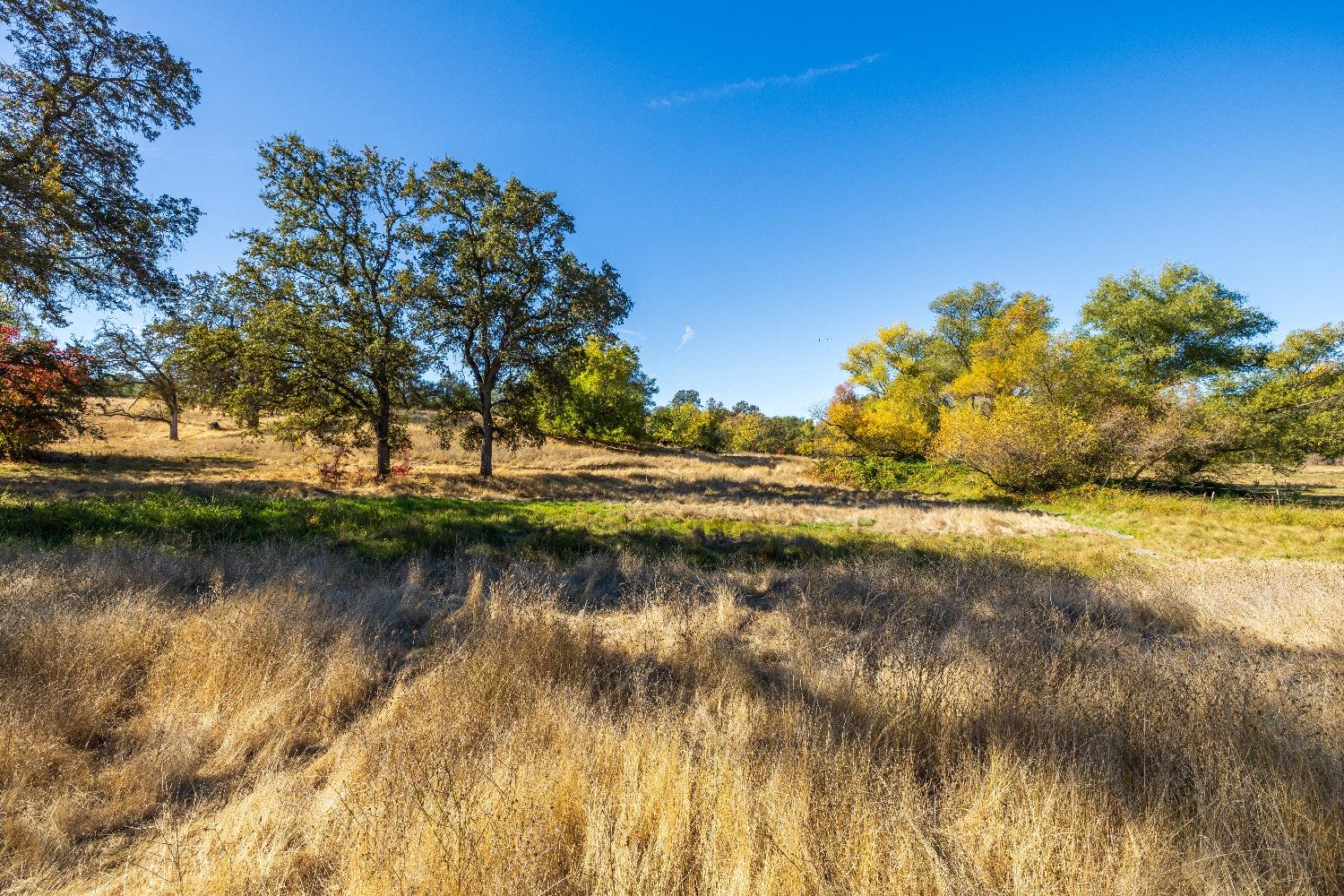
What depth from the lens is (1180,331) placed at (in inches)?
971

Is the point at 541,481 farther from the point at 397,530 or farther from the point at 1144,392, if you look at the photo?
the point at 1144,392

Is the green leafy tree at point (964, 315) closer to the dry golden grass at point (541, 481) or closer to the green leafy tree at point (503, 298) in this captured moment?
the dry golden grass at point (541, 481)

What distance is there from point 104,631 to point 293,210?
65.9 feet

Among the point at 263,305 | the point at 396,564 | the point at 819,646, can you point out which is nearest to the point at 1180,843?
the point at 819,646

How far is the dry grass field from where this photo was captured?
6.68ft

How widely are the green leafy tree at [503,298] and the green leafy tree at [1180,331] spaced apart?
2747cm

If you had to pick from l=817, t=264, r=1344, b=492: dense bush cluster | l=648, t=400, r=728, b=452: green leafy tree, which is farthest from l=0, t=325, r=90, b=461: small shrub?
l=648, t=400, r=728, b=452: green leafy tree

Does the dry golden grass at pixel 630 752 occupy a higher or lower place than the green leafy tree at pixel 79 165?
lower

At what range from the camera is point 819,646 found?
4781mm

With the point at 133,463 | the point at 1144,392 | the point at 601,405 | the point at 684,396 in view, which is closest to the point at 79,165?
the point at 133,463

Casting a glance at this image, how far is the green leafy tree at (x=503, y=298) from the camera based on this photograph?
19.7 meters

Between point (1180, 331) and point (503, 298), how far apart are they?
35304mm

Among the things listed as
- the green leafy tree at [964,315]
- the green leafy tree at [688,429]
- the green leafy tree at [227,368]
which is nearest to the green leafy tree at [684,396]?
the green leafy tree at [688,429]

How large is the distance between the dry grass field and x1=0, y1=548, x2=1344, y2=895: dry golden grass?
0.07 ft
